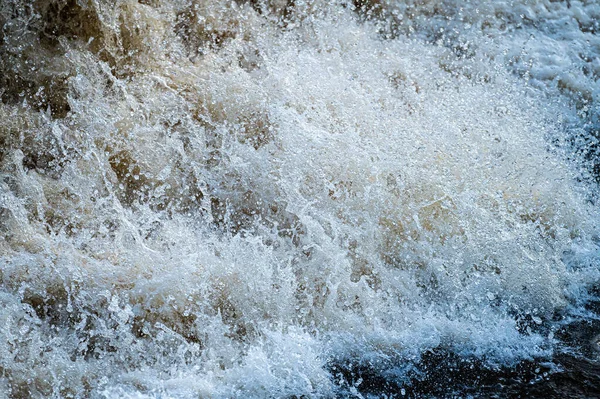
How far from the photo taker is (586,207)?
3693 mm

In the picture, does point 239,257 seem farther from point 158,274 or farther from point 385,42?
point 385,42

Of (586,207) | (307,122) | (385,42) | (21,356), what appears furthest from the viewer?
(385,42)

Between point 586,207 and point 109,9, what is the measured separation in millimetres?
2604

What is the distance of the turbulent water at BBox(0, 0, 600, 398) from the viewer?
2.51 meters

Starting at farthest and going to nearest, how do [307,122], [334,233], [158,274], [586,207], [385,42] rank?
[385,42] < [586,207] < [307,122] < [334,233] < [158,274]

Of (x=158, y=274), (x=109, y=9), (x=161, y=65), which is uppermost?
(x=109, y=9)

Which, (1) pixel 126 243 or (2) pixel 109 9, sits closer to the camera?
(1) pixel 126 243

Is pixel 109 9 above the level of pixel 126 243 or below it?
above

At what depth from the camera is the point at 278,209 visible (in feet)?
10.2

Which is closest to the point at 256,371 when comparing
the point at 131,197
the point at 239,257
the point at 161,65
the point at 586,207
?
the point at 239,257

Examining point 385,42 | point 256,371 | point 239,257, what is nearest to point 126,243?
point 239,257

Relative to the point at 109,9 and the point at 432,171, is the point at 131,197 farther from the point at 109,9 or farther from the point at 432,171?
the point at 432,171

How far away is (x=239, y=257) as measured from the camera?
2777 millimetres

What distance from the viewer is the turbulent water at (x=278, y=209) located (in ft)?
8.23
